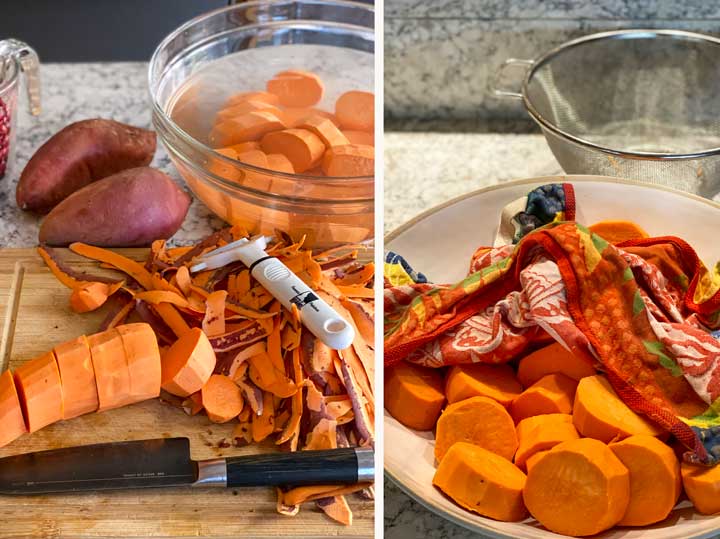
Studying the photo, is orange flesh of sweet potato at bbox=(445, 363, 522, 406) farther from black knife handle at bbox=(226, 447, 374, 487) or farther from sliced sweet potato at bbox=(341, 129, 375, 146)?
sliced sweet potato at bbox=(341, 129, 375, 146)

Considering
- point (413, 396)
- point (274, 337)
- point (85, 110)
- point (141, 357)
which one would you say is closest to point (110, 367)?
point (141, 357)

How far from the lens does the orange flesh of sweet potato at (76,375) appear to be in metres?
0.76

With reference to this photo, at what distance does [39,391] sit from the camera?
2.45 feet

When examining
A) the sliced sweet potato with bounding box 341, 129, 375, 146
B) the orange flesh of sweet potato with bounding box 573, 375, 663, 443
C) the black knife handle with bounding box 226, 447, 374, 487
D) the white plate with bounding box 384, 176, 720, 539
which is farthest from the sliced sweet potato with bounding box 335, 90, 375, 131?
the orange flesh of sweet potato with bounding box 573, 375, 663, 443

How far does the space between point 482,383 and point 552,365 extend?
46 mm

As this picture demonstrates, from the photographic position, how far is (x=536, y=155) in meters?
0.84

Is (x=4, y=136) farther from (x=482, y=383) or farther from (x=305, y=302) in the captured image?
(x=482, y=383)

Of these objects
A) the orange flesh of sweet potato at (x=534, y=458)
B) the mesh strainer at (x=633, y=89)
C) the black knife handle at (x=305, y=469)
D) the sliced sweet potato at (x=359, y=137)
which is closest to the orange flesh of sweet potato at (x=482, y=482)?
the orange flesh of sweet potato at (x=534, y=458)

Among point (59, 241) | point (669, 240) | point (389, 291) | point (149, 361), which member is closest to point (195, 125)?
point (59, 241)

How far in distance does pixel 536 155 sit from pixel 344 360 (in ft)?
0.83

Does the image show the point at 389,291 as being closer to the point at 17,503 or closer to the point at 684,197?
the point at 684,197

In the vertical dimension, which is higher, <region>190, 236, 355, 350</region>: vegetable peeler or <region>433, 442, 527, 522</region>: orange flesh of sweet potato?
<region>433, 442, 527, 522</region>: orange flesh of sweet potato

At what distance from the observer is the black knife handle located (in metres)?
0.72

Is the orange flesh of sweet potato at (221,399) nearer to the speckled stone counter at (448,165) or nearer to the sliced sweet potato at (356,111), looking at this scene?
the speckled stone counter at (448,165)
